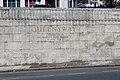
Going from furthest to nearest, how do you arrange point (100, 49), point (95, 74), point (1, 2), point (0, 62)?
point (1, 2)
point (100, 49)
point (0, 62)
point (95, 74)

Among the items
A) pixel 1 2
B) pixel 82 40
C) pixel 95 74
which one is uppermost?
pixel 1 2

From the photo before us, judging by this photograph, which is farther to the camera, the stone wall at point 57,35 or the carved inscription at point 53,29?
the carved inscription at point 53,29

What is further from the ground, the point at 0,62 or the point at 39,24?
the point at 39,24

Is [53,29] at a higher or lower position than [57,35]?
higher

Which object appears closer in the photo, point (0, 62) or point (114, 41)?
point (0, 62)

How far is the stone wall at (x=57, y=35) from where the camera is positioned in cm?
1834

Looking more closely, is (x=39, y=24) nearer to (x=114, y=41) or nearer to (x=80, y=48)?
(x=80, y=48)

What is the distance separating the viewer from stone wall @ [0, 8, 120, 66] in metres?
18.3

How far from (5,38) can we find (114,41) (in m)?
5.36

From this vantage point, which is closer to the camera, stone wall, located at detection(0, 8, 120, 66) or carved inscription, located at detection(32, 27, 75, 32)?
stone wall, located at detection(0, 8, 120, 66)

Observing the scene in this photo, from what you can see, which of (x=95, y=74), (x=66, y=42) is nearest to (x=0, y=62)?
(x=66, y=42)

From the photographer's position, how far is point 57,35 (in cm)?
1889

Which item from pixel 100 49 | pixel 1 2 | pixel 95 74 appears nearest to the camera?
pixel 95 74

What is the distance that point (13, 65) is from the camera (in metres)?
18.4
